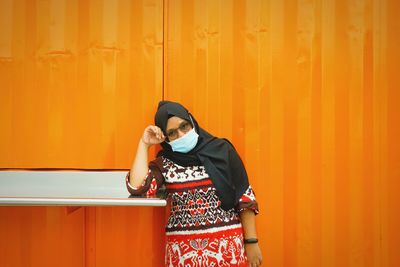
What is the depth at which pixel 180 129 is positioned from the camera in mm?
1568

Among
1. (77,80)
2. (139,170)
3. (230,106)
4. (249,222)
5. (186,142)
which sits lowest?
(249,222)

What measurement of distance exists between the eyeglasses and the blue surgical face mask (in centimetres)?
3

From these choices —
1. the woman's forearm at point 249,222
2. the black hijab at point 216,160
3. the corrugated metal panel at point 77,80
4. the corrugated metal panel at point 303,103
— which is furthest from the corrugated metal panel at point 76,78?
the woman's forearm at point 249,222

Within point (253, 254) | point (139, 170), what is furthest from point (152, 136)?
point (253, 254)

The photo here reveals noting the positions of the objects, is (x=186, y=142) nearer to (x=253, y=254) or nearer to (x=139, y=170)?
(x=139, y=170)

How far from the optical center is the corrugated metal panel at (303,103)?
1.84 metres

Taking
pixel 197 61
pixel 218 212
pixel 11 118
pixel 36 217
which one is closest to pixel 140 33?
pixel 197 61

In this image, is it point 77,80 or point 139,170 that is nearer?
point 139,170

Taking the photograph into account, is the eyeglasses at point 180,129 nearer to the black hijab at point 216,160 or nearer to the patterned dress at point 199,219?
the black hijab at point 216,160

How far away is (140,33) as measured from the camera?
182cm

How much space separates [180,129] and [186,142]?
0.23ft

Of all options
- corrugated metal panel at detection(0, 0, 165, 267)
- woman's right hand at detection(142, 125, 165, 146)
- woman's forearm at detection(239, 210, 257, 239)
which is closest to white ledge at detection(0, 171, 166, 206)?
corrugated metal panel at detection(0, 0, 165, 267)

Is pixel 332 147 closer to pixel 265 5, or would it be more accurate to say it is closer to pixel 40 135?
pixel 265 5

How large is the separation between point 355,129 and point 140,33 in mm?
1348
